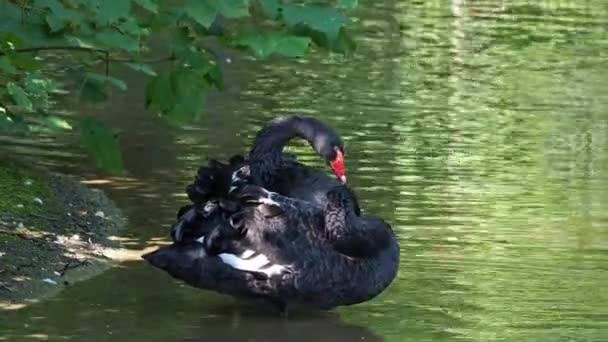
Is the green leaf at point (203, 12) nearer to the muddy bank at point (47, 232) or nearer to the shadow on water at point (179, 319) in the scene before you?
the shadow on water at point (179, 319)

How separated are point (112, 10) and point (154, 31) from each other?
0.67 meters

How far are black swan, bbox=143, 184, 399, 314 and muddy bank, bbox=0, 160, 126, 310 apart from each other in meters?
0.68

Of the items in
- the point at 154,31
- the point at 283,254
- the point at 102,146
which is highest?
the point at 154,31

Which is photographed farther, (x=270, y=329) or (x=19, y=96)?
(x=270, y=329)

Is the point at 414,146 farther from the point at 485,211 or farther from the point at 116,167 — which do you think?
the point at 116,167

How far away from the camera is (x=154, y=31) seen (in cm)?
707

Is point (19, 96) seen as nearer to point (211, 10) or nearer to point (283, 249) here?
point (211, 10)

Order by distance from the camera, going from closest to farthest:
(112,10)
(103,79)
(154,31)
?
1. (112,10)
2. (154,31)
3. (103,79)

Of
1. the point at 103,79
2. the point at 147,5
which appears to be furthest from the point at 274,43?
the point at 103,79

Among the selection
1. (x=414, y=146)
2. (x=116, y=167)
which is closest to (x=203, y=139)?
(x=414, y=146)

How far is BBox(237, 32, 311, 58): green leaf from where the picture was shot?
6.59 metres

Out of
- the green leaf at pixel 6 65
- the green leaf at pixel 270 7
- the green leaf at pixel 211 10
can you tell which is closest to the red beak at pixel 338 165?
the green leaf at pixel 270 7

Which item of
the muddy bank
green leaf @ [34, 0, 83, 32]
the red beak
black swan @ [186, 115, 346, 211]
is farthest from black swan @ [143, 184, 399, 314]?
green leaf @ [34, 0, 83, 32]

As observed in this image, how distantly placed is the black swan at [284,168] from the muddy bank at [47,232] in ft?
2.62
